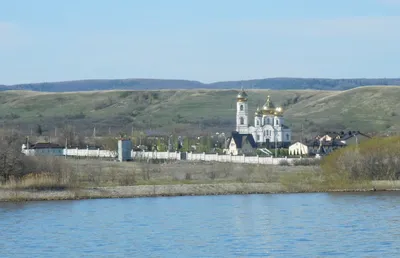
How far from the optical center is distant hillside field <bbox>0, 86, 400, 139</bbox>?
118500mm

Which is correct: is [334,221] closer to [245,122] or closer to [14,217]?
[14,217]

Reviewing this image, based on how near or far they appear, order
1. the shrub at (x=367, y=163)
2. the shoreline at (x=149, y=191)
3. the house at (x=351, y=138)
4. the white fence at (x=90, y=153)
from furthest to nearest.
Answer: the house at (x=351, y=138) < the white fence at (x=90, y=153) < the shrub at (x=367, y=163) < the shoreline at (x=149, y=191)

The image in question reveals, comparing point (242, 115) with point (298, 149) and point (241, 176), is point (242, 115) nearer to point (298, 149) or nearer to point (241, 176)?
point (298, 149)

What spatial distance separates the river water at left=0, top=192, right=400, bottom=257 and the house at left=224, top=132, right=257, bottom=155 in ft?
95.8

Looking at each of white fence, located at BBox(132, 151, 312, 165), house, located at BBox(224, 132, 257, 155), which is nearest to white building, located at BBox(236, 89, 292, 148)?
house, located at BBox(224, 132, 257, 155)

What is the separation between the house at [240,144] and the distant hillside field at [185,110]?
27.9m

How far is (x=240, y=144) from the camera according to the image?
7538 cm

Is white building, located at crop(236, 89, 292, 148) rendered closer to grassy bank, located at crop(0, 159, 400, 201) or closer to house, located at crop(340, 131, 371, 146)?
house, located at crop(340, 131, 371, 146)

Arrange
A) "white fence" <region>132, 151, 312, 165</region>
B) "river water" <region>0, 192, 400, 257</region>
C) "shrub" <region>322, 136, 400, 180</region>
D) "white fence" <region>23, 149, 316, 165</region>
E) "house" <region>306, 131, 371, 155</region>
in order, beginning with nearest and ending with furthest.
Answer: "river water" <region>0, 192, 400, 257</region> → "shrub" <region>322, 136, 400, 180</region> → "white fence" <region>132, 151, 312, 165</region> → "white fence" <region>23, 149, 316, 165</region> → "house" <region>306, 131, 371, 155</region>

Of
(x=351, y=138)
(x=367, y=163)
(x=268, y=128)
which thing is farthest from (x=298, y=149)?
(x=367, y=163)

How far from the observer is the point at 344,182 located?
4797cm

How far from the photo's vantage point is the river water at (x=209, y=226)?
28656 mm

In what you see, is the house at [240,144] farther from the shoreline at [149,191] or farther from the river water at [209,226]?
the river water at [209,226]

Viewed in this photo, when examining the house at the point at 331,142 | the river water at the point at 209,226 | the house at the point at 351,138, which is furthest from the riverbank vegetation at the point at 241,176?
the house at the point at 351,138
